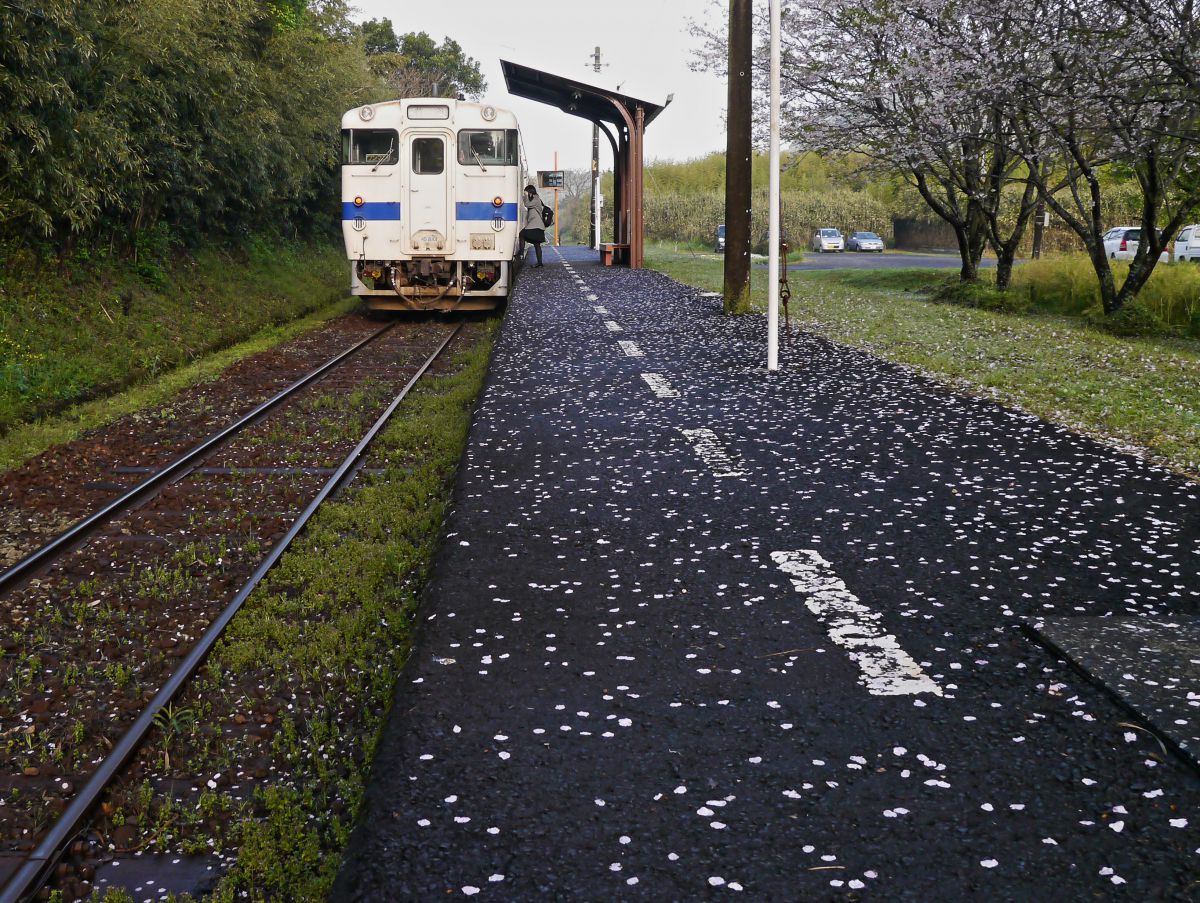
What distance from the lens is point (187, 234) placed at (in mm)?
19062

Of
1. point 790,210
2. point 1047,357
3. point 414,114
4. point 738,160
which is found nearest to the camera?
point 1047,357

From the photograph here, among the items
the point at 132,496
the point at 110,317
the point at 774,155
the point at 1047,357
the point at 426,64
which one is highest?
the point at 426,64

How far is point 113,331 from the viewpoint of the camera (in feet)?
44.8

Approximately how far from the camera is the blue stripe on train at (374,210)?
17.6m

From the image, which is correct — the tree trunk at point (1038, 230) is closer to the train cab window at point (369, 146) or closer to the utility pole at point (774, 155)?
the train cab window at point (369, 146)

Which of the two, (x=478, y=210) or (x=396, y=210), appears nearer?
(x=396, y=210)

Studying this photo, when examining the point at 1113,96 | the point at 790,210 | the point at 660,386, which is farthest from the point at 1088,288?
the point at 790,210

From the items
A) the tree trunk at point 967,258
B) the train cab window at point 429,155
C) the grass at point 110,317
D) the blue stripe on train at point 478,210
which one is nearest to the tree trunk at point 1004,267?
the tree trunk at point 967,258

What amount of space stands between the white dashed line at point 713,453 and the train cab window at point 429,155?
35.7ft

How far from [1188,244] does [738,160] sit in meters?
17.9

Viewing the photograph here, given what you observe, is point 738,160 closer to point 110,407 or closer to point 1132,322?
point 1132,322

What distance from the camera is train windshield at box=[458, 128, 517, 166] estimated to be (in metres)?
17.6

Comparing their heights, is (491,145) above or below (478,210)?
above

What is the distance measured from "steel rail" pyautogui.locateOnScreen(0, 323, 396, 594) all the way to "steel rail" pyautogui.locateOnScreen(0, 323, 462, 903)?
124 centimetres
